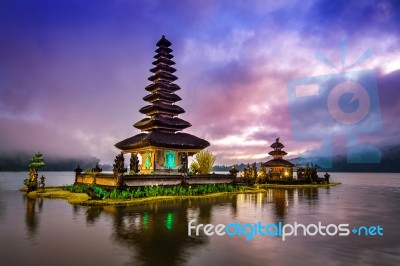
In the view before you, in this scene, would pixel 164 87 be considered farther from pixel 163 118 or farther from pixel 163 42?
pixel 163 42

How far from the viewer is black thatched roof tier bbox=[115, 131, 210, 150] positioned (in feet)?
111

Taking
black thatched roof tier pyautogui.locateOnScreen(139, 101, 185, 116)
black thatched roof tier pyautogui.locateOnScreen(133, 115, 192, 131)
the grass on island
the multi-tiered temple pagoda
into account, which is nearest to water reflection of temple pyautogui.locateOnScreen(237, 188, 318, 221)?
the grass on island

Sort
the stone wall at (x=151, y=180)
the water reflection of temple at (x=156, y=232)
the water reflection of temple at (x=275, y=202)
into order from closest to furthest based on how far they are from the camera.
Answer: the water reflection of temple at (x=156, y=232) → the water reflection of temple at (x=275, y=202) → the stone wall at (x=151, y=180)

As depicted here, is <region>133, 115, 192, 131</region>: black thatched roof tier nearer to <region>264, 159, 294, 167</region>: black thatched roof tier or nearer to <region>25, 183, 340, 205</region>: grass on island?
<region>25, 183, 340, 205</region>: grass on island

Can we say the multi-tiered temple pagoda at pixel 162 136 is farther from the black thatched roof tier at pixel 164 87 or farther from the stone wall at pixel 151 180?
the stone wall at pixel 151 180

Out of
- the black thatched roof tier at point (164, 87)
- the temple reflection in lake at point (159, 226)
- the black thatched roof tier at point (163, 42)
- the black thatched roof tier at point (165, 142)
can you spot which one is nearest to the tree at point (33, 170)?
the black thatched roof tier at point (165, 142)

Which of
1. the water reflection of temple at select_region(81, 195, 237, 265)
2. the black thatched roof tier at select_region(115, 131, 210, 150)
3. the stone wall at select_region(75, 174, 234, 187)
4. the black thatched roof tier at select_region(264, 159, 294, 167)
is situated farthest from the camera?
the black thatched roof tier at select_region(264, 159, 294, 167)

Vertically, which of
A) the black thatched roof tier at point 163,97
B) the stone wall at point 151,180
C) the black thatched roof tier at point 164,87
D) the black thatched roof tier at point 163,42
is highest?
the black thatched roof tier at point 163,42

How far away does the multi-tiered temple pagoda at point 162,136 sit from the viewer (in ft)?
115

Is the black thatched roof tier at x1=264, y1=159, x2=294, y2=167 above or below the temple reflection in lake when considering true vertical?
above

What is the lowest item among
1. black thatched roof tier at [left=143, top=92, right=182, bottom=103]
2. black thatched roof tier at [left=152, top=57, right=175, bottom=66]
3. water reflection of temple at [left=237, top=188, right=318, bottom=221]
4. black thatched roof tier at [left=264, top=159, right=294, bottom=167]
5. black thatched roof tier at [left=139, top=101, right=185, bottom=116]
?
water reflection of temple at [left=237, top=188, right=318, bottom=221]

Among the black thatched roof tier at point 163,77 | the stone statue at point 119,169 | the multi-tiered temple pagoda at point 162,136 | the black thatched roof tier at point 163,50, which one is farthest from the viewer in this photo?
the black thatched roof tier at point 163,50

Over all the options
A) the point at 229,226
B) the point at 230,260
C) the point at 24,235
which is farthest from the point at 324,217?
the point at 24,235

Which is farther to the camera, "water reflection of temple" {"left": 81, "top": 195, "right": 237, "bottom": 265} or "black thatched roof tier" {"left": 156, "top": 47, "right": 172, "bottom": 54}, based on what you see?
"black thatched roof tier" {"left": 156, "top": 47, "right": 172, "bottom": 54}
